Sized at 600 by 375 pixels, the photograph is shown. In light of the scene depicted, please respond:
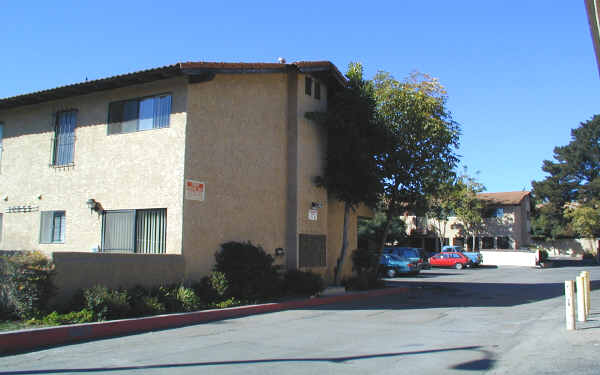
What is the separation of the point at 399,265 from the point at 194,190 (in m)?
20.7

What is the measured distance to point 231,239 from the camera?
15.0 meters

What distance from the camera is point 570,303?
32.5ft

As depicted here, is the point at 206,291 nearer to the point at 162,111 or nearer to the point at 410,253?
the point at 162,111

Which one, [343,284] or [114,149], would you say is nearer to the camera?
[114,149]

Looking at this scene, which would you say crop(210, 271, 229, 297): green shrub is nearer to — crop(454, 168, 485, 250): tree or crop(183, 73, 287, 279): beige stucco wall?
crop(183, 73, 287, 279): beige stucco wall

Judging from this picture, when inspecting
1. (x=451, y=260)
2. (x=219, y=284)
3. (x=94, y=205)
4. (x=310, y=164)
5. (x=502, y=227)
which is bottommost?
(x=451, y=260)

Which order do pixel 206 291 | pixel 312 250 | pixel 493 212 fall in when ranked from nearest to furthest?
pixel 206 291 → pixel 312 250 → pixel 493 212

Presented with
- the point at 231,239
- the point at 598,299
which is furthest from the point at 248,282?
the point at 598,299

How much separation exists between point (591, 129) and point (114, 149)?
68441mm

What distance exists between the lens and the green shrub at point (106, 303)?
1035cm

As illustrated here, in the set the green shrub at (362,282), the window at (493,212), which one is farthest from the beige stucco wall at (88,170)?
the window at (493,212)

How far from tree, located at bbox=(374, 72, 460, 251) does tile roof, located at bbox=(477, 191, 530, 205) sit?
3602cm

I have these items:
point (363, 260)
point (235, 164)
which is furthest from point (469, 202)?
point (235, 164)

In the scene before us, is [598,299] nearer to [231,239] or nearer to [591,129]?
[231,239]
